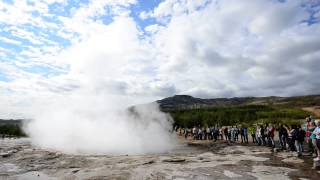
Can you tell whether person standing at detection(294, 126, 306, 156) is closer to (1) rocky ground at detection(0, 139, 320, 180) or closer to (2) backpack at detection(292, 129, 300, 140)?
(2) backpack at detection(292, 129, 300, 140)

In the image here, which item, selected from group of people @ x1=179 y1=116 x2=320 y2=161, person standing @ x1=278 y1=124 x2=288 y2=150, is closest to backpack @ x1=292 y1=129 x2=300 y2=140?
group of people @ x1=179 y1=116 x2=320 y2=161

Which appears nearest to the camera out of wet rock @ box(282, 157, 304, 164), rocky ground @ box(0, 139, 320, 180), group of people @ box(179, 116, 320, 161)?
rocky ground @ box(0, 139, 320, 180)

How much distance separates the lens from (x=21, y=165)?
57.1ft

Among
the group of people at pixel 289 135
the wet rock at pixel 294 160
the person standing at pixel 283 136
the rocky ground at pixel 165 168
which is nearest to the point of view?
the rocky ground at pixel 165 168

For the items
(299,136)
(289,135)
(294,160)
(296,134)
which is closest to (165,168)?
(294,160)

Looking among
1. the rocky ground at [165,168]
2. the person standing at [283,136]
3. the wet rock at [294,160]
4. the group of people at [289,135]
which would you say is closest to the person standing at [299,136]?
the group of people at [289,135]

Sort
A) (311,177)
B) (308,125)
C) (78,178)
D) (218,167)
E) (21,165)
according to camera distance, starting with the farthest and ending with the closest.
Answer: (21,165), (308,125), (218,167), (78,178), (311,177)

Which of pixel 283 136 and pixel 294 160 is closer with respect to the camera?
pixel 294 160

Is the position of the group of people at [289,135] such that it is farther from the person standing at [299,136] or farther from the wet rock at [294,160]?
the wet rock at [294,160]

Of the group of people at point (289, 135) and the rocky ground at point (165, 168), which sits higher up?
the group of people at point (289, 135)

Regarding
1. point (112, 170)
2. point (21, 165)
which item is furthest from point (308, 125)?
point (21, 165)

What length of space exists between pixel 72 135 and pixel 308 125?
22.8 metres

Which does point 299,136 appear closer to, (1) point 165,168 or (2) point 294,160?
(2) point 294,160

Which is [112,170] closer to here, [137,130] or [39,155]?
[39,155]
